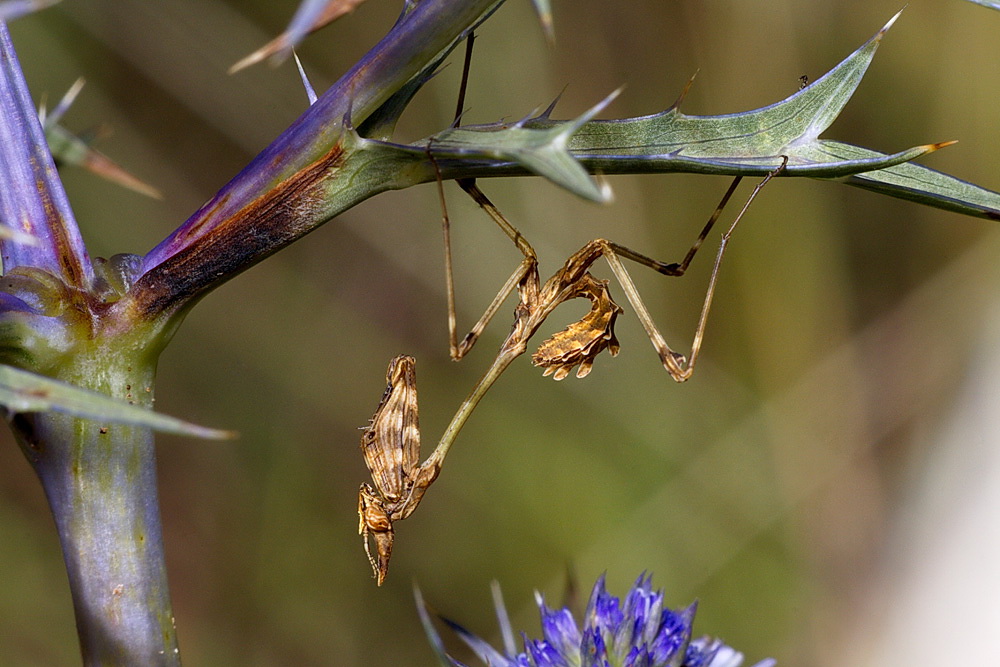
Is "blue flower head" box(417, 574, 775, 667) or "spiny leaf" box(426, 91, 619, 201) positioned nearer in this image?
"spiny leaf" box(426, 91, 619, 201)

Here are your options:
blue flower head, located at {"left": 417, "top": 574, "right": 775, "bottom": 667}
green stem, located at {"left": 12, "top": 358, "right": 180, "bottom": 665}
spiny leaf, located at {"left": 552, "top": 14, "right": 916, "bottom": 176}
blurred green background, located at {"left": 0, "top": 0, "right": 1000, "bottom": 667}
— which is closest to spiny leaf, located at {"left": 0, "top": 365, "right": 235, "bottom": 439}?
green stem, located at {"left": 12, "top": 358, "right": 180, "bottom": 665}

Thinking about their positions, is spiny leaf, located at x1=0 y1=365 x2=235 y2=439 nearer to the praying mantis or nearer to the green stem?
the green stem

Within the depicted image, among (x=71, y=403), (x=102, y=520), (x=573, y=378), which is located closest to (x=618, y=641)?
(x=102, y=520)

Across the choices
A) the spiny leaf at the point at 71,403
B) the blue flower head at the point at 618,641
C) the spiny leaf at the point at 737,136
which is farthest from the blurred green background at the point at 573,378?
the spiny leaf at the point at 71,403

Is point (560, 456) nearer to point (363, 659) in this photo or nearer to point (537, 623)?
point (537, 623)

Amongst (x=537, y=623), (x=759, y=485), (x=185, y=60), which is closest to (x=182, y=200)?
(x=185, y=60)

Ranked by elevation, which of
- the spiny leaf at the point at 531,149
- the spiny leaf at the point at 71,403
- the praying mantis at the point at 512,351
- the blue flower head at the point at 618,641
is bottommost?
the blue flower head at the point at 618,641

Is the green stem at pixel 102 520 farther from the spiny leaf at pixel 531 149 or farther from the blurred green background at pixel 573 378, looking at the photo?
the blurred green background at pixel 573 378

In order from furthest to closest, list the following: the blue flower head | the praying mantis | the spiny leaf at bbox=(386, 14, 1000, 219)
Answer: the praying mantis < the blue flower head < the spiny leaf at bbox=(386, 14, 1000, 219)

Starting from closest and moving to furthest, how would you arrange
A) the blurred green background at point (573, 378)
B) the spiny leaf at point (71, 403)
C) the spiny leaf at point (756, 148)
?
the spiny leaf at point (71, 403)
the spiny leaf at point (756, 148)
the blurred green background at point (573, 378)
